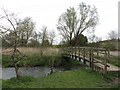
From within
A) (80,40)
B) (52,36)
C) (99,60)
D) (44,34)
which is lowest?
(99,60)

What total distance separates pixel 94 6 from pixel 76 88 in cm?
2729

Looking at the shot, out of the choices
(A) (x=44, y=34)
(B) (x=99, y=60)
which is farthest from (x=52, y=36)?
(B) (x=99, y=60)

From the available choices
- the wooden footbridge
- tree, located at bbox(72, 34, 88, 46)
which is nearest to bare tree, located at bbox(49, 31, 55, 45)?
tree, located at bbox(72, 34, 88, 46)

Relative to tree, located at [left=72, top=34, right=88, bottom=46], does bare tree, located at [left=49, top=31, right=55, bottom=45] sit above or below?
above

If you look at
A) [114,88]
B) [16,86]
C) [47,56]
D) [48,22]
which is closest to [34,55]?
[47,56]

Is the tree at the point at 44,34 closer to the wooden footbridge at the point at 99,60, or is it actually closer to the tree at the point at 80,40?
the tree at the point at 80,40

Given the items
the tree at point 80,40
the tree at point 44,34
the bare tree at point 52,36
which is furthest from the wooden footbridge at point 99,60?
the bare tree at point 52,36

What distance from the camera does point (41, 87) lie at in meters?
6.39

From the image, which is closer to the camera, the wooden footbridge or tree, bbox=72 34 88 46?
the wooden footbridge

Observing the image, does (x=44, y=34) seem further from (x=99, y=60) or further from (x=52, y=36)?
(x=99, y=60)

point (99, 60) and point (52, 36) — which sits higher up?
point (52, 36)

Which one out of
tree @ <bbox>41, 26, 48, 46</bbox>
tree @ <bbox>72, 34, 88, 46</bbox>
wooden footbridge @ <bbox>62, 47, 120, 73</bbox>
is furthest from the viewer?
tree @ <bbox>72, 34, 88, 46</bbox>

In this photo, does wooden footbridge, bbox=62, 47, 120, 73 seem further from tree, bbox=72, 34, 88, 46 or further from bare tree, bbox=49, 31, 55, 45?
bare tree, bbox=49, 31, 55, 45

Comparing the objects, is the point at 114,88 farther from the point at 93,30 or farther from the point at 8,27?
the point at 93,30
